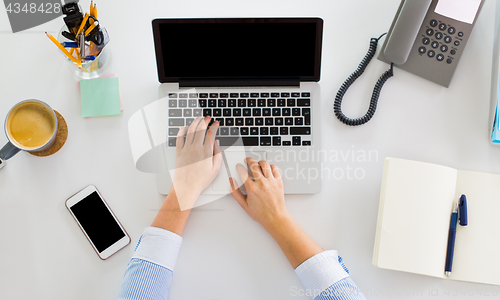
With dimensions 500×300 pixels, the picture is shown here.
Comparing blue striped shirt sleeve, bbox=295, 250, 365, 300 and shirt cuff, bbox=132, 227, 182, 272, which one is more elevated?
shirt cuff, bbox=132, 227, 182, 272

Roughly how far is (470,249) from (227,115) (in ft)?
2.31

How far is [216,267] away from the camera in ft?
2.66

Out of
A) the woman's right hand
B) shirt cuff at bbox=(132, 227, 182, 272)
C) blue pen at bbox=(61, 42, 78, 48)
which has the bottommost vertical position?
shirt cuff at bbox=(132, 227, 182, 272)

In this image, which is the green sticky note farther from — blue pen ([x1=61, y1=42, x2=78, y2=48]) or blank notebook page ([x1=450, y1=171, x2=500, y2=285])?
blank notebook page ([x1=450, y1=171, x2=500, y2=285])

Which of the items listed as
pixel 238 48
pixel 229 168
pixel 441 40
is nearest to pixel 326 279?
pixel 229 168

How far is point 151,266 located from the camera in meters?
0.76

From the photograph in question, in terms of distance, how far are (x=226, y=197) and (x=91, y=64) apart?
1.68 ft

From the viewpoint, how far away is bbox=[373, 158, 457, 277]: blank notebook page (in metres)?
Answer: 0.76

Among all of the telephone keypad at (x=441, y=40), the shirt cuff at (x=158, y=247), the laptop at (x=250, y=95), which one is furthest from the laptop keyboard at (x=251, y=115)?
the telephone keypad at (x=441, y=40)

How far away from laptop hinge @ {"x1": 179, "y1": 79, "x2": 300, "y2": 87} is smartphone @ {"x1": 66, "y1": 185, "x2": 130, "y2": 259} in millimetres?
380

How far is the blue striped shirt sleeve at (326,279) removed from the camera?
2.42 ft

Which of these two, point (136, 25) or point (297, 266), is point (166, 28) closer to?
point (136, 25)

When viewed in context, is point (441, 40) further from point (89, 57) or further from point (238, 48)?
point (89, 57)

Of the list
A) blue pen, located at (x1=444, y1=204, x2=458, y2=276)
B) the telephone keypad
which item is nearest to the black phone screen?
blue pen, located at (x1=444, y1=204, x2=458, y2=276)
